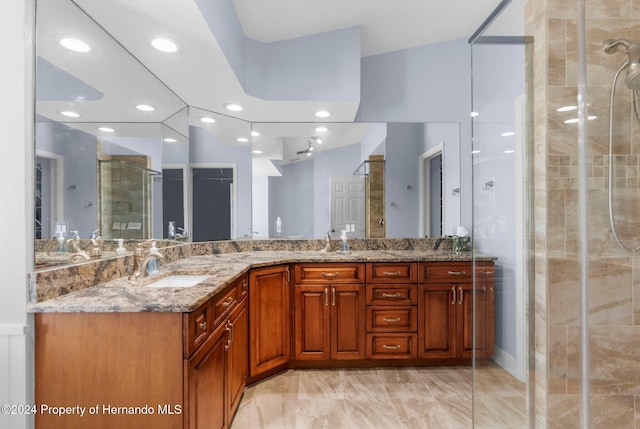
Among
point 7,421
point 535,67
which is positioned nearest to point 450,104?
point 535,67

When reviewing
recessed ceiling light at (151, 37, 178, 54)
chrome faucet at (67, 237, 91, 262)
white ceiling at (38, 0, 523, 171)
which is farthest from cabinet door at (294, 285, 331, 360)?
recessed ceiling light at (151, 37, 178, 54)

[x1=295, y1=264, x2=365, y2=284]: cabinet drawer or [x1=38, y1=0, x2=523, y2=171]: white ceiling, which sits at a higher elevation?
[x1=38, y1=0, x2=523, y2=171]: white ceiling

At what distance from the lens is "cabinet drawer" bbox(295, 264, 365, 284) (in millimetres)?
2678

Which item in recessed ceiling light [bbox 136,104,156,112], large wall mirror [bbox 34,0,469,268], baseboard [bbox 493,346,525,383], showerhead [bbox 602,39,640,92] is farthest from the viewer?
recessed ceiling light [bbox 136,104,156,112]

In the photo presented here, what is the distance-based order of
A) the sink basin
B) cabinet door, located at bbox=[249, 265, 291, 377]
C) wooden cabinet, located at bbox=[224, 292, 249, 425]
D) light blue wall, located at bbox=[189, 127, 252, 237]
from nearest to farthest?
wooden cabinet, located at bbox=[224, 292, 249, 425] < the sink basin < cabinet door, located at bbox=[249, 265, 291, 377] < light blue wall, located at bbox=[189, 127, 252, 237]

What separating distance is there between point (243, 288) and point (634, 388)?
2.06m

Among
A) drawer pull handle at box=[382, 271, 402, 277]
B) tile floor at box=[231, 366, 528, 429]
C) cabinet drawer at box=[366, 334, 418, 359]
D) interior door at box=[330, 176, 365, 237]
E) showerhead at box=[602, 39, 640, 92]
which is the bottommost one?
tile floor at box=[231, 366, 528, 429]

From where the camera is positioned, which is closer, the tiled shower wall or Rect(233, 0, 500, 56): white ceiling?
the tiled shower wall

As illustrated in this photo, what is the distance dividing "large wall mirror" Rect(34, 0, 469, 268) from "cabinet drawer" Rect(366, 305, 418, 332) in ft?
2.47

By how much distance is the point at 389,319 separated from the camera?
2.70m

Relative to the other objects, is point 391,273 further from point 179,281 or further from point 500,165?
point 179,281

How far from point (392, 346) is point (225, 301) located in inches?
60.6

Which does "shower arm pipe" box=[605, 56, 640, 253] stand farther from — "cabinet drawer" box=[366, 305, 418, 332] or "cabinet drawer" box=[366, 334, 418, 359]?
"cabinet drawer" box=[366, 334, 418, 359]

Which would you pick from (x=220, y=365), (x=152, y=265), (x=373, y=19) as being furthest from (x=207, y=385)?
(x=373, y=19)
